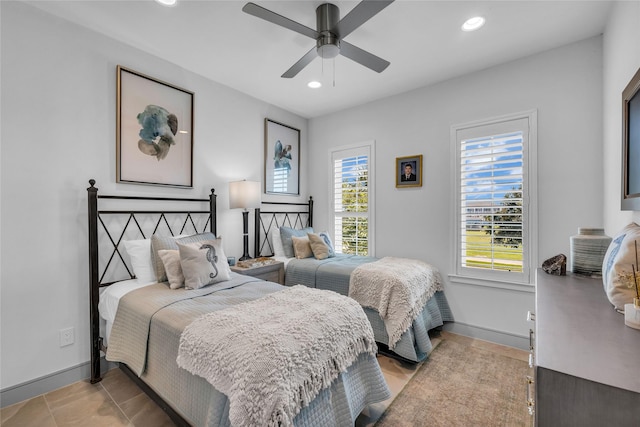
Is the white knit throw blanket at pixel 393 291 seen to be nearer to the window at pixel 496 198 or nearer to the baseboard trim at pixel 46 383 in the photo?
the window at pixel 496 198

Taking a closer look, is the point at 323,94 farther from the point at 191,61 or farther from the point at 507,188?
the point at 507,188

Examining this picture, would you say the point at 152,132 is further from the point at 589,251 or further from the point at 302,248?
the point at 589,251

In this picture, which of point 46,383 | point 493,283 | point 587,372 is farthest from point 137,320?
point 493,283

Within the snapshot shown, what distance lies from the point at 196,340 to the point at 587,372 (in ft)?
4.77

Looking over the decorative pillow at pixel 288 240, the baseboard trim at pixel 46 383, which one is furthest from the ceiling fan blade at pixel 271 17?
the baseboard trim at pixel 46 383

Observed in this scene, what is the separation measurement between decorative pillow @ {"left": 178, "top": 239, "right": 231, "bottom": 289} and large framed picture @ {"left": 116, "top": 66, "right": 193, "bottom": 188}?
867 mm

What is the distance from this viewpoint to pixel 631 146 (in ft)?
4.72

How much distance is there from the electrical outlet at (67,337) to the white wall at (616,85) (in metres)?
3.74

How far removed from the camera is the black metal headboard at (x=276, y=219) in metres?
3.58

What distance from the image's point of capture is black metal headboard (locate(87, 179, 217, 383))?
2201 millimetres

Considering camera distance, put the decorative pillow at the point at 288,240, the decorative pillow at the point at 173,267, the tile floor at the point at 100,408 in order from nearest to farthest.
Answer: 1. the tile floor at the point at 100,408
2. the decorative pillow at the point at 173,267
3. the decorative pillow at the point at 288,240

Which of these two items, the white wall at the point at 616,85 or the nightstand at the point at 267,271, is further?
the nightstand at the point at 267,271

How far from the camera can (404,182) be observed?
348 centimetres

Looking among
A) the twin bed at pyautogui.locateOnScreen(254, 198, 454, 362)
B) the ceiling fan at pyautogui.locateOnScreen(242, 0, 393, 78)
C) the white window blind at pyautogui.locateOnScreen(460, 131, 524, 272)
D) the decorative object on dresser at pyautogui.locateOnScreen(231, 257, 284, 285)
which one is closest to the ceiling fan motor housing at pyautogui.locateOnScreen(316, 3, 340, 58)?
the ceiling fan at pyautogui.locateOnScreen(242, 0, 393, 78)
